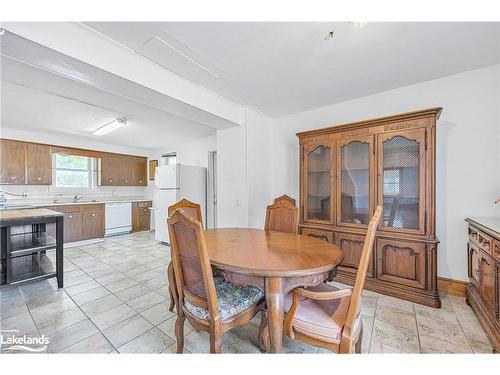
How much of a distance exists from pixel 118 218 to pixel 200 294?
498 centimetres

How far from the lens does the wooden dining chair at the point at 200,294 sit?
121cm

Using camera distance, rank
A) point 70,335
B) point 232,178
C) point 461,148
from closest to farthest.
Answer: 1. point 70,335
2. point 461,148
3. point 232,178

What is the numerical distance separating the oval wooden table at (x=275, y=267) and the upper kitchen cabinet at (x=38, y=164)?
4.87 metres

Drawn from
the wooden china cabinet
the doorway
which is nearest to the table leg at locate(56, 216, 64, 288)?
the doorway

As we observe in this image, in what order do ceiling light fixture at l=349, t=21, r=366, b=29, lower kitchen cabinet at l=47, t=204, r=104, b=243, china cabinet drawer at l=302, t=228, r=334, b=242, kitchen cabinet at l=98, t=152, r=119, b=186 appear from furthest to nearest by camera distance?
kitchen cabinet at l=98, t=152, r=119, b=186, lower kitchen cabinet at l=47, t=204, r=104, b=243, china cabinet drawer at l=302, t=228, r=334, b=242, ceiling light fixture at l=349, t=21, r=366, b=29

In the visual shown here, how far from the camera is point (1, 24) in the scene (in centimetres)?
128


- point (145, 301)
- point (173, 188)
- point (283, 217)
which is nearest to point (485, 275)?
point (283, 217)

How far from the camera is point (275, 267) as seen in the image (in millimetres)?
1250

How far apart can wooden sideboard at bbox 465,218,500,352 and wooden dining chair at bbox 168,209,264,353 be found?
1.69 m

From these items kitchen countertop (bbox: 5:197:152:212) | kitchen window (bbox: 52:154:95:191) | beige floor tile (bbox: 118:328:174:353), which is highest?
kitchen window (bbox: 52:154:95:191)

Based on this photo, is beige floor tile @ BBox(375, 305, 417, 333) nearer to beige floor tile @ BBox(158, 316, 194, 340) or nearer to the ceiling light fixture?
beige floor tile @ BBox(158, 316, 194, 340)

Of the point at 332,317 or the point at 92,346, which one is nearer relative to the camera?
the point at 332,317

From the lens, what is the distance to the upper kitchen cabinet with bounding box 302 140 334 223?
279cm

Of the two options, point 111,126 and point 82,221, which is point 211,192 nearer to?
point 111,126
